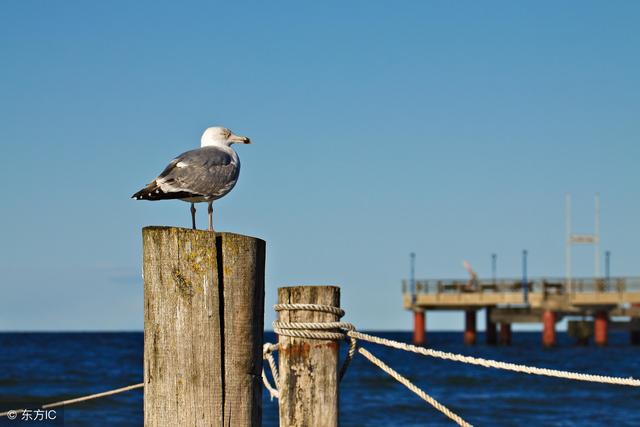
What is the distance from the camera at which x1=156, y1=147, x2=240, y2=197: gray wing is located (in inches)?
213

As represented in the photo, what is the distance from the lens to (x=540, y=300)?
179 ft

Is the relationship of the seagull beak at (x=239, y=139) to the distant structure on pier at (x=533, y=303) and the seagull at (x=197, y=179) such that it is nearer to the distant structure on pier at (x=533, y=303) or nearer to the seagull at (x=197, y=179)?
the seagull at (x=197, y=179)

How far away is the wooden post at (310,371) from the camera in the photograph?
4934 millimetres

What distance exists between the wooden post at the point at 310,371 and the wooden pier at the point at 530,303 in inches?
1935

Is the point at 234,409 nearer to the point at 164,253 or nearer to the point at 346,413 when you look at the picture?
the point at 164,253

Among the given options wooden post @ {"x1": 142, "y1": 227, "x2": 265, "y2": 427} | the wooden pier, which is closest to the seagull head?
wooden post @ {"x1": 142, "y1": 227, "x2": 265, "y2": 427}

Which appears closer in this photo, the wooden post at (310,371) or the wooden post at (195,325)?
the wooden post at (195,325)

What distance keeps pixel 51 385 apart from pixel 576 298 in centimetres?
3096

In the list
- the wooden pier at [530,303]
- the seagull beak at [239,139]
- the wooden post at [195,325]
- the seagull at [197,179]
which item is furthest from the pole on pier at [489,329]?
the wooden post at [195,325]

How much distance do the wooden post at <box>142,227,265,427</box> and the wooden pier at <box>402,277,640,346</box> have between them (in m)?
49.8

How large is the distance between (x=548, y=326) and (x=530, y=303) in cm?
173

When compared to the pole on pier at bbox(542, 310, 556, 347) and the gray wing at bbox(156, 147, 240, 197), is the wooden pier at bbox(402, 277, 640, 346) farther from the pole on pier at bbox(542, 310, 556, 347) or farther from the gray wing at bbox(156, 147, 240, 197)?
the gray wing at bbox(156, 147, 240, 197)

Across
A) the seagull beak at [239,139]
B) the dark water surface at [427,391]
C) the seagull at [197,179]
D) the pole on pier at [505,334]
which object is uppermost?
the seagull beak at [239,139]

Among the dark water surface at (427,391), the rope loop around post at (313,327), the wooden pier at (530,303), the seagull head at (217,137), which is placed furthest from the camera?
the wooden pier at (530,303)
